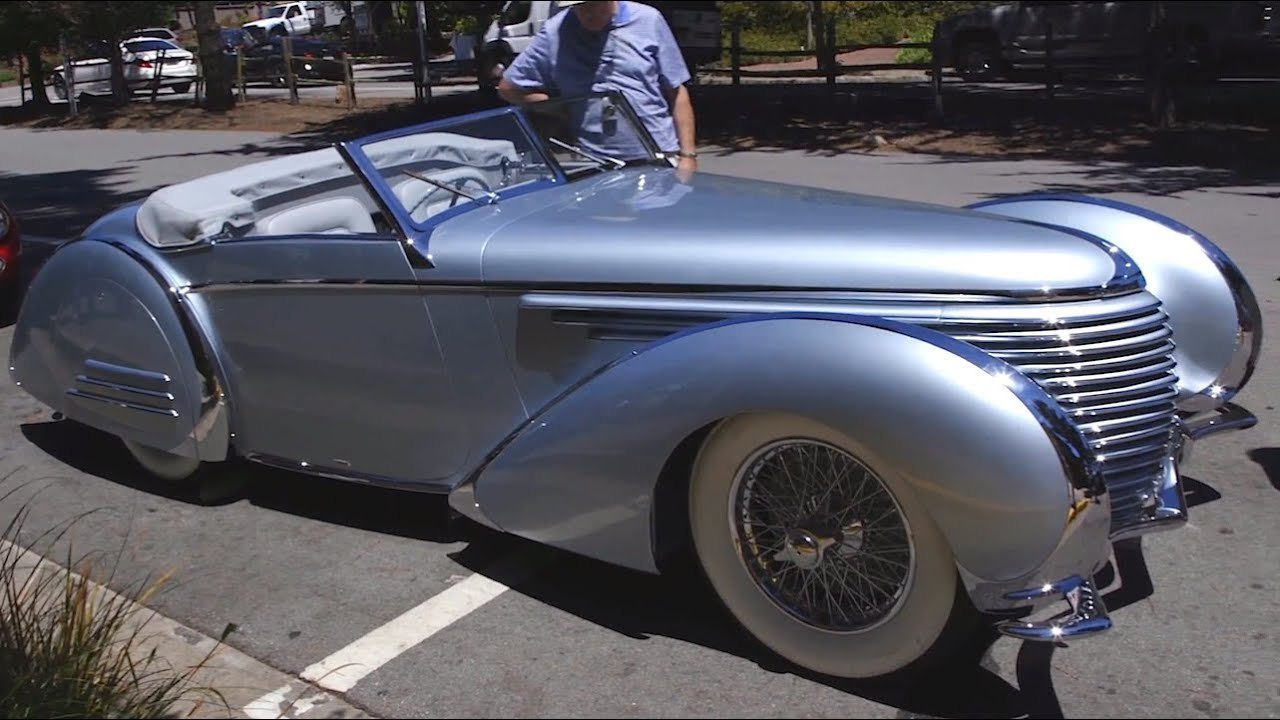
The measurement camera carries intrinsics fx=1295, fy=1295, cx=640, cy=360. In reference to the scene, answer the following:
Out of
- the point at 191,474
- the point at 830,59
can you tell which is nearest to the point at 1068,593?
the point at 191,474

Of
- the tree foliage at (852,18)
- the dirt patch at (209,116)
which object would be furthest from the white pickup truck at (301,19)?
the tree foliage at (852,18)

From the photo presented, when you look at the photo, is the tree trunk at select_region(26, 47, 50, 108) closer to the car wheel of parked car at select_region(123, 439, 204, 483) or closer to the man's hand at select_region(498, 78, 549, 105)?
the man's hand at select_region(498, 78, 549, 105)

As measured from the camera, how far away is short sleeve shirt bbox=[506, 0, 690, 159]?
5832 mm

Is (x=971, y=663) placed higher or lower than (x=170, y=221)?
lower

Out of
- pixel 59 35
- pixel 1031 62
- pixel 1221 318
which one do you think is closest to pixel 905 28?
pixel 1031 62

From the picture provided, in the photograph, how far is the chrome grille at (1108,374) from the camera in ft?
10.8

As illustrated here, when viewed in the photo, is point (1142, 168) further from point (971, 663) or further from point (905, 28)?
point (905, 28)

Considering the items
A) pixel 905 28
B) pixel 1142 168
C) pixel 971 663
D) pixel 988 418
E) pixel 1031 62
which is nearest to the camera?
pixel 988 418

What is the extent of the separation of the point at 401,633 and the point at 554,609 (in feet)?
1.50

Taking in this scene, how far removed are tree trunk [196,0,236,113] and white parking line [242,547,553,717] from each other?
66.6 ft

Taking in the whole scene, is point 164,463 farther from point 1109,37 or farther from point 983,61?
point 983,61

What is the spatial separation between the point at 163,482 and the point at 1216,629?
3.86 meters

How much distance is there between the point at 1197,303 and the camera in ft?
14.0

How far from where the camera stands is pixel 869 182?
12.8 meters
